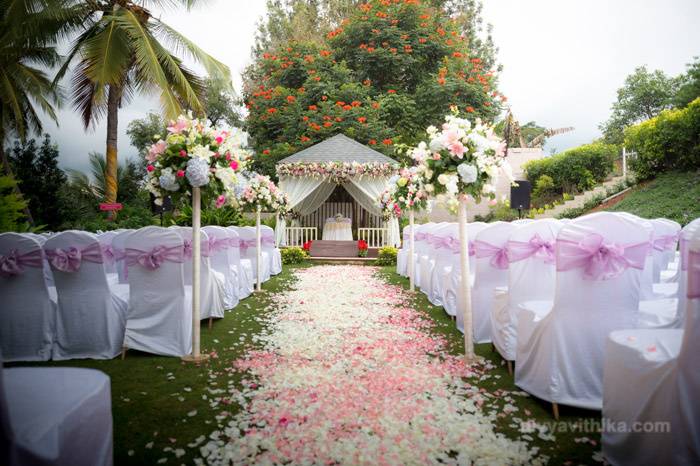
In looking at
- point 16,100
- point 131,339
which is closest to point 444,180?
point 131,339

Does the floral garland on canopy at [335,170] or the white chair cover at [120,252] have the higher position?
the floral garland on canopy at [335,170]

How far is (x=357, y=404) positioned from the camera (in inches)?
128

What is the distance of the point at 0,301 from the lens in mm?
4223

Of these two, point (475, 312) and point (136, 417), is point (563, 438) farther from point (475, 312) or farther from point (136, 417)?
point (136, 417)

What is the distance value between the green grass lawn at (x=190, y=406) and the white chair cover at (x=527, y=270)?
1.38 ft

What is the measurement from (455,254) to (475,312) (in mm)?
1406

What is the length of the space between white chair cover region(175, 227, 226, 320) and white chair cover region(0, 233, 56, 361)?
59.6 inches

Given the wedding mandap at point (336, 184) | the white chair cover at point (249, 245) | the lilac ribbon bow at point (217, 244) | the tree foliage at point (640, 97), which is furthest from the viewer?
the tree foliage at point (640, 97)

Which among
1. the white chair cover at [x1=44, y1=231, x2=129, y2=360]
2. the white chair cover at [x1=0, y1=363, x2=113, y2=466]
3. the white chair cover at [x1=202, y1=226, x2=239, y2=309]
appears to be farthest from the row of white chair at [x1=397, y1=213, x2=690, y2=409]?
the white chair cover at [x1=202, y1=226, x2=239, y2=309]

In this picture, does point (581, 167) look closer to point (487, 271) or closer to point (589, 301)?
point (487, 271)

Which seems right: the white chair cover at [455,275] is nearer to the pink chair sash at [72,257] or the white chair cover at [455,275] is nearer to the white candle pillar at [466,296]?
the white candle pillar at [466,296]

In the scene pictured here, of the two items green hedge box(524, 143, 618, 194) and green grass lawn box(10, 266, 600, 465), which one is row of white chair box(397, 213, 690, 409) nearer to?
A: green grass lawn box(10, 266, 600, 465)

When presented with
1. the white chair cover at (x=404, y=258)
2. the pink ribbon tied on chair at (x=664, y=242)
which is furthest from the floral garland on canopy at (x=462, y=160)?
the white chair cover at (x=404, y=258)

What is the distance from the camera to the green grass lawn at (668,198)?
40.9 ft
